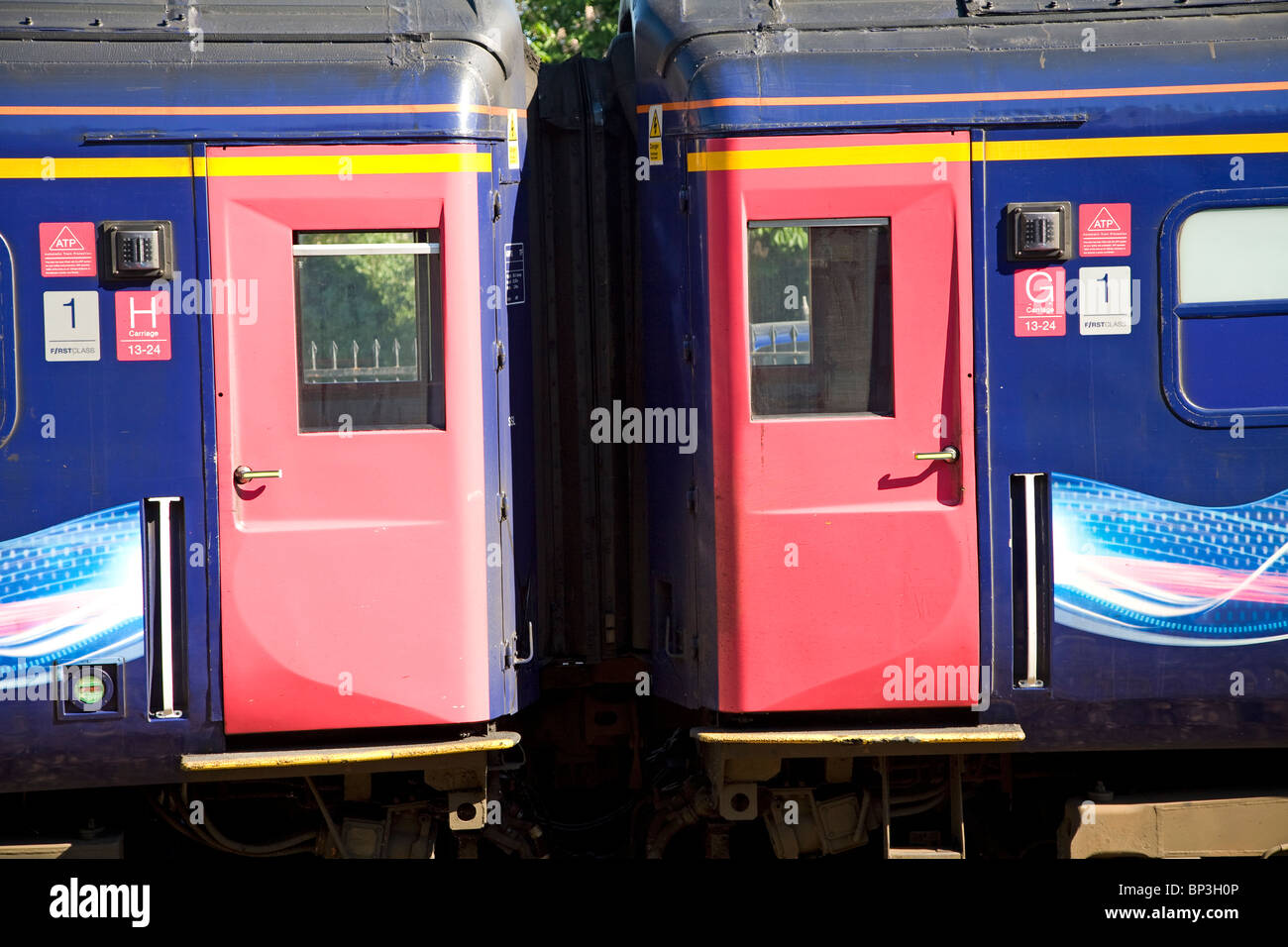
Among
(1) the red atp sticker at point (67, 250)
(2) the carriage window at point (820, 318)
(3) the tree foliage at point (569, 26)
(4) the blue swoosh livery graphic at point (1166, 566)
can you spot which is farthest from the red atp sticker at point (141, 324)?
(3) the tree foliage at point (569, 26)

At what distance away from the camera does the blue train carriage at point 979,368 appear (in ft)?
16.0

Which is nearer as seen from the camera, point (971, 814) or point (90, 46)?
point (90, 46)

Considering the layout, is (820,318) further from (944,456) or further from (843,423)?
(944,456)

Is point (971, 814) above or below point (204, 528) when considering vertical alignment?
below

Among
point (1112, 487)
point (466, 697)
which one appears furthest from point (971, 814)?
point (466, 697)

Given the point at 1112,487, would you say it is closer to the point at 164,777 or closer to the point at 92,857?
the point at 164,777

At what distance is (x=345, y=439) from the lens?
4.82 m

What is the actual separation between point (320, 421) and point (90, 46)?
1.57 m

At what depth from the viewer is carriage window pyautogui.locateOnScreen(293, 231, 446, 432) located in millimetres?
4844

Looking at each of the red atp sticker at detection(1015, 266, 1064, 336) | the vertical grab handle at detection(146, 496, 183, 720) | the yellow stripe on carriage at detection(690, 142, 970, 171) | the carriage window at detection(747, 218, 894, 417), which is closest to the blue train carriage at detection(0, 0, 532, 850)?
the vertical grab handle at detection(146, 496, 183, 720)

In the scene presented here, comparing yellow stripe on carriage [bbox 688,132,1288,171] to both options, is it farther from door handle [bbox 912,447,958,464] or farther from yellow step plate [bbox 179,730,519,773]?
yellow step plate [bbox 179,730,519,773]

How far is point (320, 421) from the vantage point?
16.0 feet

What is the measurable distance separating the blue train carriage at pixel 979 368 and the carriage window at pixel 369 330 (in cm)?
97

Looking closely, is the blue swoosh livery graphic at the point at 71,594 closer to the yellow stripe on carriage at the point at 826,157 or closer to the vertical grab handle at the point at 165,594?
the vertical grab handle at the point at 165,594
